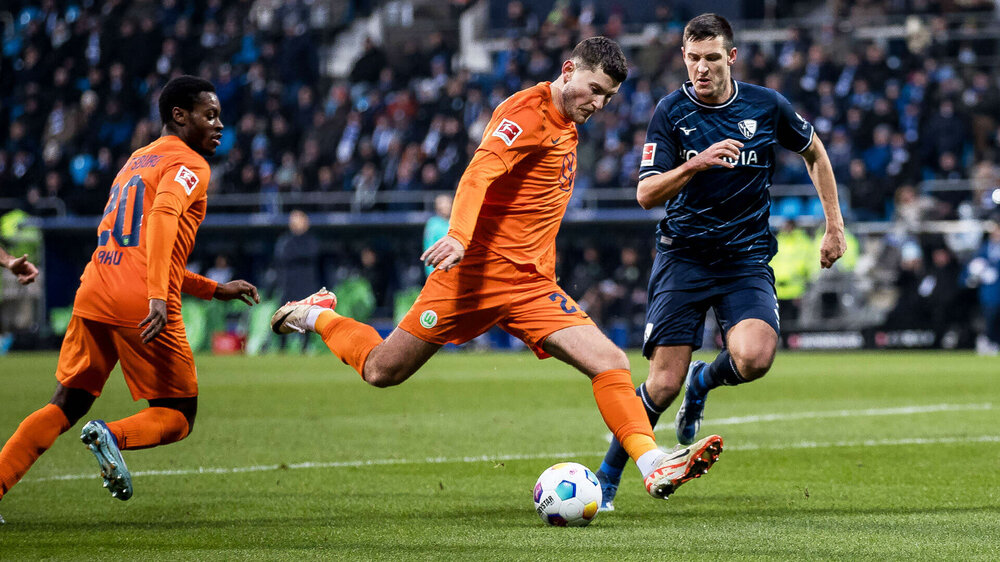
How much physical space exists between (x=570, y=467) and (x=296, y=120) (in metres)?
20.7

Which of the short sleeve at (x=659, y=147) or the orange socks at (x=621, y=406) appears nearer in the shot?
the orange socks at (x=621, y=406)

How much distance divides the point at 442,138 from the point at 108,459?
17.9m

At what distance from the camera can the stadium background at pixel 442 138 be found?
19.6 metres

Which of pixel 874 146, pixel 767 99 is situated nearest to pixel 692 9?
pixel 874 146

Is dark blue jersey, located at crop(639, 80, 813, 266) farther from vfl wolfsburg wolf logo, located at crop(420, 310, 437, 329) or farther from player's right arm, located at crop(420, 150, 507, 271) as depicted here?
vfl wolfsburg wolf logo, located at crop(420, 310, 437, 329)

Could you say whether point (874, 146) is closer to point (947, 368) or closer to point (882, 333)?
point (882, 333)

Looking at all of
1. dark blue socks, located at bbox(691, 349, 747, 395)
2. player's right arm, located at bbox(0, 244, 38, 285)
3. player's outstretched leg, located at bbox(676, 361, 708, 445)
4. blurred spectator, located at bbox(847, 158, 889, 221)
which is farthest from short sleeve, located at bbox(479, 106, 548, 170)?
blurred spectator, located at bbox(847, 158, 889, 221)

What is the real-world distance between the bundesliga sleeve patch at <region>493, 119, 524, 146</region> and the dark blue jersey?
2.93ft

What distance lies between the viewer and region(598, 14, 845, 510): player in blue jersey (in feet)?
20.1

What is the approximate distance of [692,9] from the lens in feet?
86.0

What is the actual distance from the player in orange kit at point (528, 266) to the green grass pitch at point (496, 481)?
2.18ft

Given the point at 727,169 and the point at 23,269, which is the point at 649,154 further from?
the point at 23,269

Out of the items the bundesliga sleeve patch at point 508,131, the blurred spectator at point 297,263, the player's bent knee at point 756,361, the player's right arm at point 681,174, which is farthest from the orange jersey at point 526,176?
the blurred spectator at point 297,263

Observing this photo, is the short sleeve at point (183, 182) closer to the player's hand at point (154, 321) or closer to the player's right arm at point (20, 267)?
the player's hand at point (154, 321)
